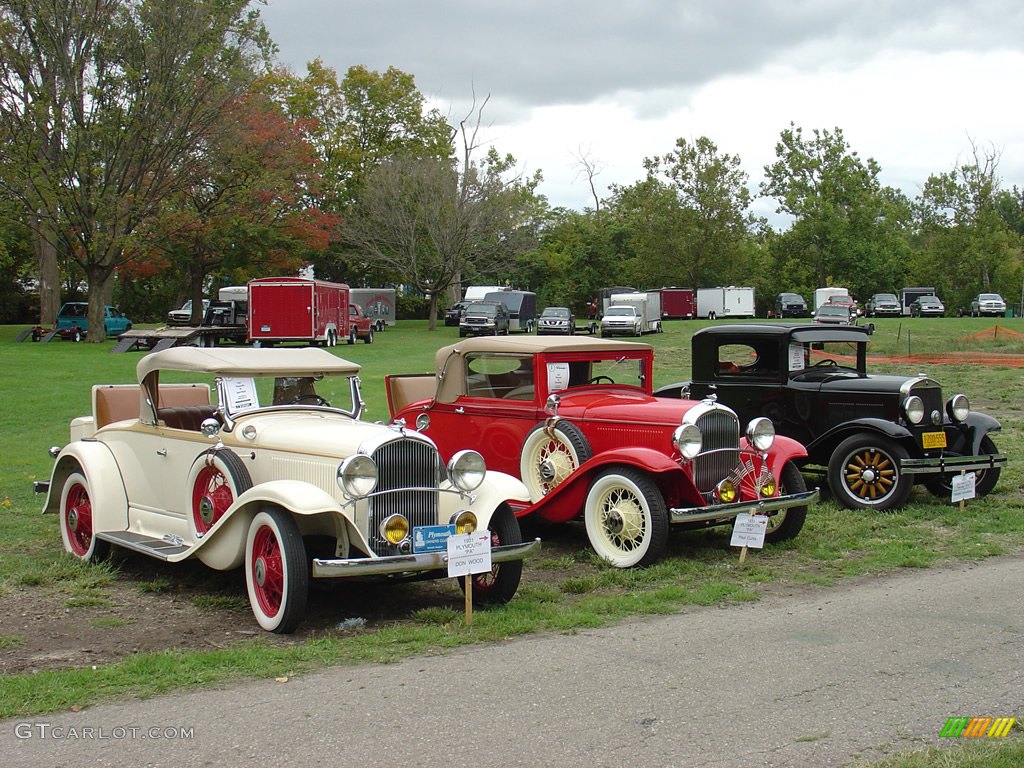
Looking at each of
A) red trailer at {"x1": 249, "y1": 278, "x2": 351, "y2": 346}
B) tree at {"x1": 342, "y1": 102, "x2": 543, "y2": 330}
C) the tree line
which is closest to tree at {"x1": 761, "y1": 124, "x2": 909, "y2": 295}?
the tree line

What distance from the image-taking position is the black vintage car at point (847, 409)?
10.3 metres

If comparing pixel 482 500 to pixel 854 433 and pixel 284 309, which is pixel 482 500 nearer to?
pixel 854 433

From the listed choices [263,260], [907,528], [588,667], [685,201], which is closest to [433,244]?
[263,260]

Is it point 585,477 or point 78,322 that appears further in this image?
point 78,322

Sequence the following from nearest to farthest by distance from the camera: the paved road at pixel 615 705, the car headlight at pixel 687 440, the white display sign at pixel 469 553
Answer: the paved road at pixel 615 705, the white display sign at pixel 469 553, the car headlight at pixel 687 440

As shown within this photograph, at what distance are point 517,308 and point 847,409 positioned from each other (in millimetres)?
39173

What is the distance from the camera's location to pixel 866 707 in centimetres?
477

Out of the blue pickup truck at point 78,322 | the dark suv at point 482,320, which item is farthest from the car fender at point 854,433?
the dark suv at point 482,320

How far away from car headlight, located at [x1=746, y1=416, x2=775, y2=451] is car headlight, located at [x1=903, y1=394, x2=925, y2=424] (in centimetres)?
233

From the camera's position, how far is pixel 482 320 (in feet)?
146

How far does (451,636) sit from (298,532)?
1.12m

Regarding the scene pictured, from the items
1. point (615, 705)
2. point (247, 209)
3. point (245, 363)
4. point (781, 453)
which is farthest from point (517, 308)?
point (615, 705)

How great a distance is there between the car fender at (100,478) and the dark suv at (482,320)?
3580 cm

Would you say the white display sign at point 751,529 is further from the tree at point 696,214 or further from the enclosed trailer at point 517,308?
the tree at point 696,214
